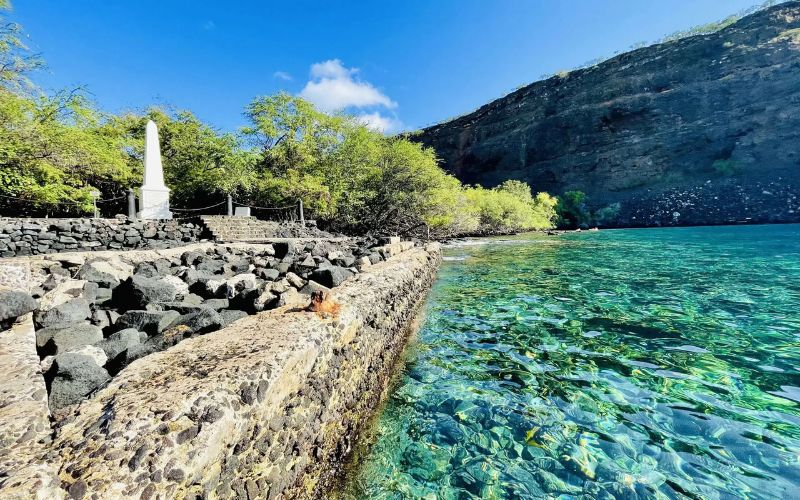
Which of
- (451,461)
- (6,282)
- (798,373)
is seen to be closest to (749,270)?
(798,373)

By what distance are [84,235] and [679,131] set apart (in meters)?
73.9

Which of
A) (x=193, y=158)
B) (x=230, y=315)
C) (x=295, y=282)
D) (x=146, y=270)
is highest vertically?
(x=193, y=158)

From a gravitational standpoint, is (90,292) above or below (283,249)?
below

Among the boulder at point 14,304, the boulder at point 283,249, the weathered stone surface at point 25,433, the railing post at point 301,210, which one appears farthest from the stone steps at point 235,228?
the weathered stone surface at point 25,433

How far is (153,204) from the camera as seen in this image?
14.0m

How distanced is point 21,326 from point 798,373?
7.77 meters

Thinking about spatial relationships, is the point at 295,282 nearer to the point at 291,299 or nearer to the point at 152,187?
the point at 291,299

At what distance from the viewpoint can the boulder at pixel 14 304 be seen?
2795mm

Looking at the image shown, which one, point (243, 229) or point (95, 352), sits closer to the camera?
point (95, 352)

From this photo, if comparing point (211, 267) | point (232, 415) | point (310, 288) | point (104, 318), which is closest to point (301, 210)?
point (211, 267)

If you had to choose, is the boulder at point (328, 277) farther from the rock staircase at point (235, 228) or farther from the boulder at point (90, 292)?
the rock staircase at point (235, 228)

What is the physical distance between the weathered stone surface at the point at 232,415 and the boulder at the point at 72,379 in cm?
18

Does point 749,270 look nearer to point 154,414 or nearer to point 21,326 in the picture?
point 154,414

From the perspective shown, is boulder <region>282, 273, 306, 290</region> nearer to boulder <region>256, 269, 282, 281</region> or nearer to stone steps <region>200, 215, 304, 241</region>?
boulder <region>256, 269, 282, 281</region>
